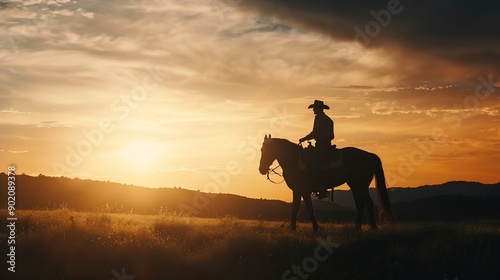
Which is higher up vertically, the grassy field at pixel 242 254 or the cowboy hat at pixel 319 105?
the cowboy hat at pixel 319 105

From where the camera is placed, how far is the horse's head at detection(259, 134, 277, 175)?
60.2ft

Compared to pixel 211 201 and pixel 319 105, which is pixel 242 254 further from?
pixel 211 201

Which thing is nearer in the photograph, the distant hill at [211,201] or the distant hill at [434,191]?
the distant hill at [211,201]

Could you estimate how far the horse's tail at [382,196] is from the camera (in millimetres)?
18703

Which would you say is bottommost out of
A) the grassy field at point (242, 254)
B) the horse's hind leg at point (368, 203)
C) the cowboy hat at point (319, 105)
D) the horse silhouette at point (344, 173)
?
the grassy field at point (242, 254)

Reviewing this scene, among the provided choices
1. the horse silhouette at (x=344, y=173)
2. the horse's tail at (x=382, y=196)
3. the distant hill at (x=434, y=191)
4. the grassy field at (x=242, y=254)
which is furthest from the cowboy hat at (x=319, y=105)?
the distant hill at (x=434, y=191)

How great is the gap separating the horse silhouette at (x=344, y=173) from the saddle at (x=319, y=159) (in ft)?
0.75

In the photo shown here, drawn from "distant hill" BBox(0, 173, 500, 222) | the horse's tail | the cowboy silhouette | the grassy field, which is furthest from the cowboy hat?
"distant hill" BBox(0, 173, 500, 222)

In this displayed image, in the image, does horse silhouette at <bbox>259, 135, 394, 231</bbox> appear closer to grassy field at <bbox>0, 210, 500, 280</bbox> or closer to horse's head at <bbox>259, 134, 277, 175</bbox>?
horse's head at <bbox>259, 134, 277, 175</bbox>

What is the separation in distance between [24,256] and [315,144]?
9.56 m

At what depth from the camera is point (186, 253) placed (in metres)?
13.2

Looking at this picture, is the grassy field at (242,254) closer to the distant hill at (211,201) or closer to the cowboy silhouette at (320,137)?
the cowboy silhouette at (320,137)

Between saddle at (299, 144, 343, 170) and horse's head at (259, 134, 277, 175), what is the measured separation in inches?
41.2

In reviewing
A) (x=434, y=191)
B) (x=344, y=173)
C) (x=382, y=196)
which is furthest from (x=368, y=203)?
(x=434, y=191)
